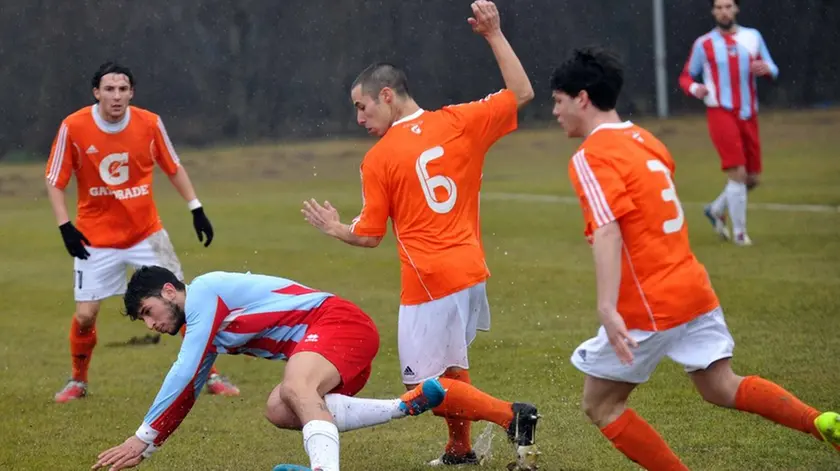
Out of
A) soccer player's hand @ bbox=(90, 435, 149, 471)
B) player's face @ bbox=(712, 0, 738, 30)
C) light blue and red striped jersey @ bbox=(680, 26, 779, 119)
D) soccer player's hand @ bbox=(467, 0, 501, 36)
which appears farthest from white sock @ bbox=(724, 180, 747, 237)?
soccer player's hand @ bbox=(90, 435, 149, 471)

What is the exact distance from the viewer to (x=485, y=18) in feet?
19.6

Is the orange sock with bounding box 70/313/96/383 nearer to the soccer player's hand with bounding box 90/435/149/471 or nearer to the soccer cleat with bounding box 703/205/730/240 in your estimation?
the soccer player's hand with bounding box 90/435/149/471

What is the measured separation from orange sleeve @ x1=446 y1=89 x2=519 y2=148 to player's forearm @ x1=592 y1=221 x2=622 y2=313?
141 cm

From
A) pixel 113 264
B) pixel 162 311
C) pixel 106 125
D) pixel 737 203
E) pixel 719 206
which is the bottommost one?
pixel 719 206

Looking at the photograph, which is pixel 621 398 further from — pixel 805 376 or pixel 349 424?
pixel 805 376

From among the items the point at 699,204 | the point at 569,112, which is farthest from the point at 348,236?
the point at 699,204

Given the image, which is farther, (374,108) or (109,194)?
(109,194)

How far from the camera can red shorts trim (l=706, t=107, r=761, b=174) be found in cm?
1240

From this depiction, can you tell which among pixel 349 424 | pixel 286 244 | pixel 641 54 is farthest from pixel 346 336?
pixel 641 54

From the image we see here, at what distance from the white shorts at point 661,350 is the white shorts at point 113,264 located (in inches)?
152

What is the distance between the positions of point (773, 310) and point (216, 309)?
5.18 metres

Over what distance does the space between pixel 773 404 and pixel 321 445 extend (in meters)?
1.73

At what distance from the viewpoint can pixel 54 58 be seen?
22.0 meters

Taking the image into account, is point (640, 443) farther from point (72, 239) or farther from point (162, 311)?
point (72, 239)
